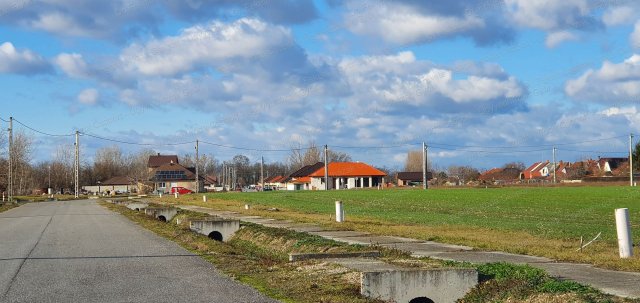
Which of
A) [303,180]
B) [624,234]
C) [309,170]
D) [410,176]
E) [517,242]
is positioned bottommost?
[517,242]

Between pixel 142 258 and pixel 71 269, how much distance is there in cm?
230

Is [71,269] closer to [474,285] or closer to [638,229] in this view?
[474,285]

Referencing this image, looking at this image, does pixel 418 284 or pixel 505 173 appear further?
pixel 505 173

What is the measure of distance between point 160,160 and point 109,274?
163490 mm

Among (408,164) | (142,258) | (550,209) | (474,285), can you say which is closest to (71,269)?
(142,258)

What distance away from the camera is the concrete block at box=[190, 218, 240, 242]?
82.8 ft

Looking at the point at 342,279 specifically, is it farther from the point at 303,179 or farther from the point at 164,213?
the point at 303,179

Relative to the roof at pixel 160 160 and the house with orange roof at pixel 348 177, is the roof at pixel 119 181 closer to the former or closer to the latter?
the roof at pixel 160 160

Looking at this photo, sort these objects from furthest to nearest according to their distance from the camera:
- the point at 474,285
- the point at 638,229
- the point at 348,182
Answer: the point at 348,182, the point at 638,229, the point at 474,285

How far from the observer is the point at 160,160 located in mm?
172750

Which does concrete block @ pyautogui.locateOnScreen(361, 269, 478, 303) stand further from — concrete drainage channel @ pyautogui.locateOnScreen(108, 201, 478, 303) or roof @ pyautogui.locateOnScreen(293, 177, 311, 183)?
roof @ pyautogui.locateOnScreen(293, 177, 311, 183)

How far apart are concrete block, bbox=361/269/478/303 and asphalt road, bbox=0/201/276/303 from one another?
4.96 ft

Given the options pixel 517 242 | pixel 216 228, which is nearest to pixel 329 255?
pixel 517 242

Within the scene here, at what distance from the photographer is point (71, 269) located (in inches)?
548
